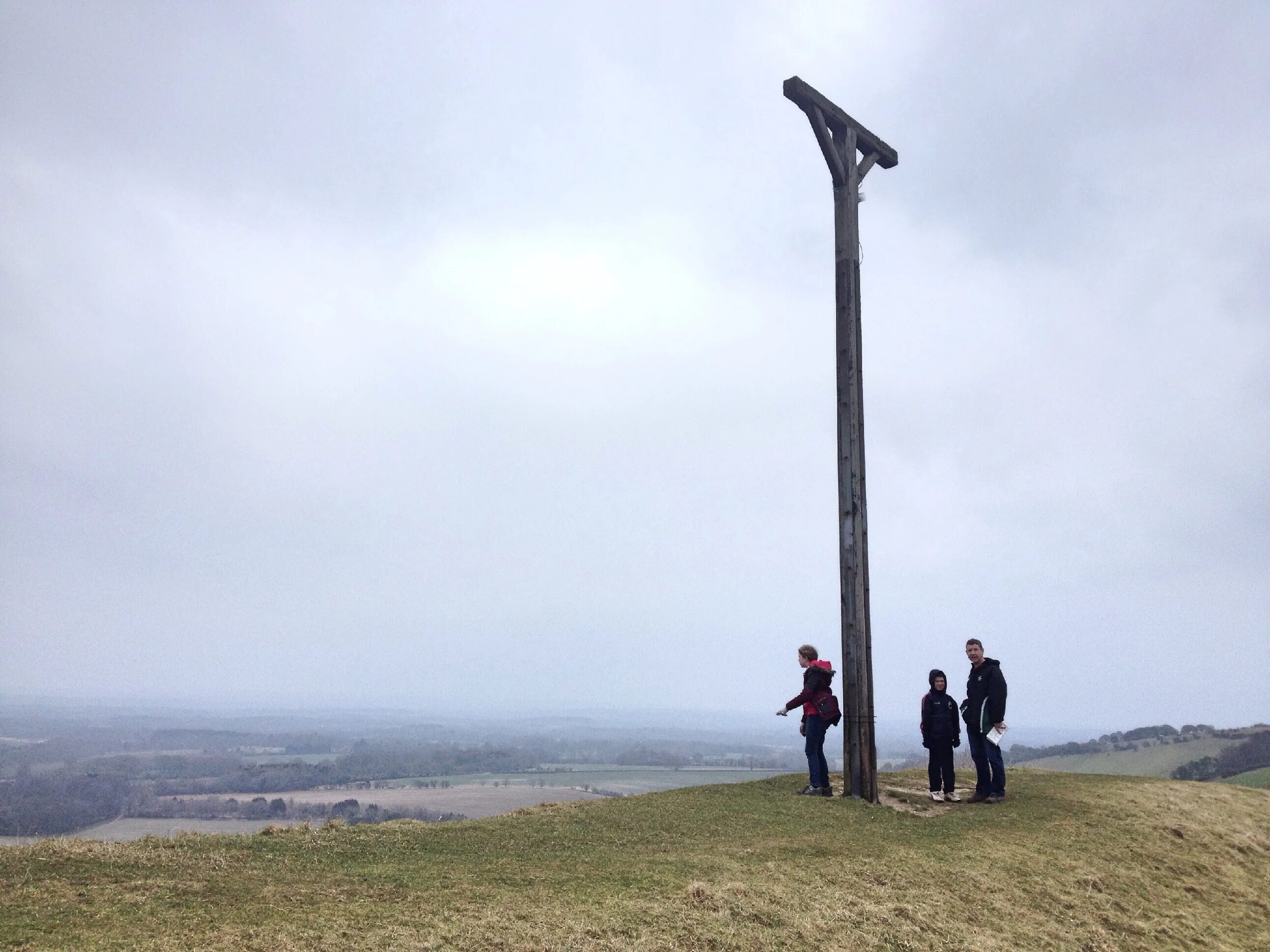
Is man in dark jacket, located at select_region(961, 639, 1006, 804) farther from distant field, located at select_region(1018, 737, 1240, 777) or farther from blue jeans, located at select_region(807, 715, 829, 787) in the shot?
distant field, located at select_region(1018, 737, 1240, 777)

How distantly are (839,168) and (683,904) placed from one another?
1313cm

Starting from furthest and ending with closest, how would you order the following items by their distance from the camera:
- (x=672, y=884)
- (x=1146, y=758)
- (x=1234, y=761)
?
(x=1146, y=758), (x=1234, y=761), (x=672, y=884)

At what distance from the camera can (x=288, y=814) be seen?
25281 mm

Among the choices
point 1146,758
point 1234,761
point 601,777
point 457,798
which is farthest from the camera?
point 601,777

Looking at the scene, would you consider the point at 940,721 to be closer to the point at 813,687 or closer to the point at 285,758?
the point at 813,687

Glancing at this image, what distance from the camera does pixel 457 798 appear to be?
24.7m

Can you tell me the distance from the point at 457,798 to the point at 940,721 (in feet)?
50.9

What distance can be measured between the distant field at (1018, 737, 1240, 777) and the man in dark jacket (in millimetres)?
28044

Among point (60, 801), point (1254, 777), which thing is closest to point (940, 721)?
point (1254, 777)

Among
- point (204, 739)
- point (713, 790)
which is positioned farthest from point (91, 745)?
point (713, 790)

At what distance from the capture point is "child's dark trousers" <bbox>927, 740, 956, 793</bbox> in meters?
14.6

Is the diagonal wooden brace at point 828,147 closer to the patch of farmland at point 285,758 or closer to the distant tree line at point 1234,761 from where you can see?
the distant tree line at point 1234,761

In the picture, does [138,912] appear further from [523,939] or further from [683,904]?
[683,904]

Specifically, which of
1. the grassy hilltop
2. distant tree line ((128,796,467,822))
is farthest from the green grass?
distant tree line ((128,796,467,822))
